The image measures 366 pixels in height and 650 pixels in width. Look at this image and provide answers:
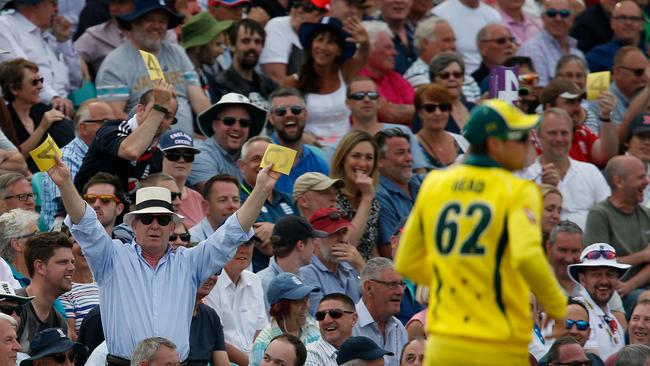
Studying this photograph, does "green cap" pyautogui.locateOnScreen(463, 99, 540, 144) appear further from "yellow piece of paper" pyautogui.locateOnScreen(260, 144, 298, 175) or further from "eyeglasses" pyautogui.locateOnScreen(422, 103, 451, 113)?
"eyeglasses" pyautogui.locateOnScreen(422, 103, 451, 113)

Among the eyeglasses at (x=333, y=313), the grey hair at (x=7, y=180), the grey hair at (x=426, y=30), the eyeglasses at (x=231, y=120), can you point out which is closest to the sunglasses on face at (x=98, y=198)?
the grey hair at (x=7, y=180)

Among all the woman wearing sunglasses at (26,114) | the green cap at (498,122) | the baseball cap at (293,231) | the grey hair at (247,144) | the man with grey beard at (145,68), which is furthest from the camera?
the man with grey beard at (145,68)

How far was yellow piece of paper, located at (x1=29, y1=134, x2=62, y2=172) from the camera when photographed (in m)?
9.58

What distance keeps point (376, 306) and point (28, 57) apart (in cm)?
499

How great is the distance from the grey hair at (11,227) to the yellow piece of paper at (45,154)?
186 cm

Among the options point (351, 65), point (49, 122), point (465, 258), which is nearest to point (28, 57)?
point (49, 122)

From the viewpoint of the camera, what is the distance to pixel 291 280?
11031 millimetres

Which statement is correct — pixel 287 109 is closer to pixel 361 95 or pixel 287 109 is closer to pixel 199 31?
pixel 361 95

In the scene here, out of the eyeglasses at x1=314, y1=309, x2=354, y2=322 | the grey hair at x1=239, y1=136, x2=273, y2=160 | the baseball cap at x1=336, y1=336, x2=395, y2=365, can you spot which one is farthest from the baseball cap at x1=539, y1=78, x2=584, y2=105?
the baseball cap at x1=336, y1=336, x2=395, y2=365

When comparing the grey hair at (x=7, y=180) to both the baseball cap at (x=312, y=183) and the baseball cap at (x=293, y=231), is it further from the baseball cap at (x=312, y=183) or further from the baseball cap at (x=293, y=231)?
the baseball cap at (x=312, y=183)

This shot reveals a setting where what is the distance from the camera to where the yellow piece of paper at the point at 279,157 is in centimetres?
991

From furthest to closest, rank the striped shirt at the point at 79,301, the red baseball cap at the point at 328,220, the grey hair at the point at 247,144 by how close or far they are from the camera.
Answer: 1. the grey hair at the point at 247,144
2. the red baseball cap at the point at 328,220
3. the striped shirt at the point at 79,301

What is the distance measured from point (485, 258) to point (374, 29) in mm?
8808

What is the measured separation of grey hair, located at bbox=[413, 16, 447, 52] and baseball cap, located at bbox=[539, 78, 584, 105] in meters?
1.55
